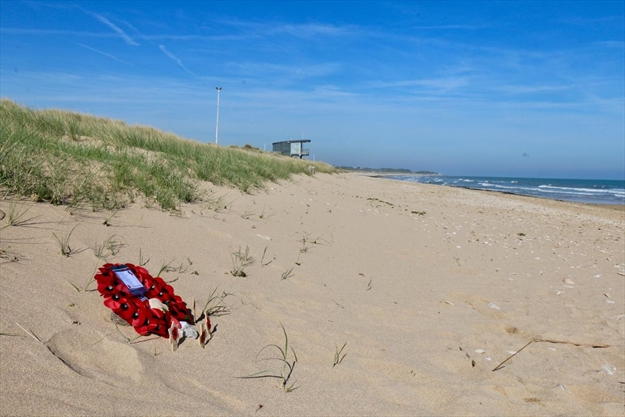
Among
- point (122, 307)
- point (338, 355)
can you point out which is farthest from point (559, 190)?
point (122, 307)

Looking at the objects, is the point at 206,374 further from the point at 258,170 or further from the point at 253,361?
the point at 258,170

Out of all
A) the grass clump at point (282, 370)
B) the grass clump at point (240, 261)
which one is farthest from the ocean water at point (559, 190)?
the grass clump at point (282, 370)

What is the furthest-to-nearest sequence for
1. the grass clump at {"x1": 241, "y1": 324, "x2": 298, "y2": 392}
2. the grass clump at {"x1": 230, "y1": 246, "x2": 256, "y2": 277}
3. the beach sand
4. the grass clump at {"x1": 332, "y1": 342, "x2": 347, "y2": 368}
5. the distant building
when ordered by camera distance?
the distant building, the grass clump at {"x1": 230, "y1": 246, "x2": 256, "y2": 277}, the grass clump at {"x1": 332, "y1": 342, "x2": 347, "y2": 368}, the grass clump at {"x1": 241, "y1": 324, "x2": 298, "y2": 392}, the beach sand

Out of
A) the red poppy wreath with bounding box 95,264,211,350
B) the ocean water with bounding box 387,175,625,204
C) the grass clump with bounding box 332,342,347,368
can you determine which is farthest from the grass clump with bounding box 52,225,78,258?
the ocean water with bounding box 387,175,625,204

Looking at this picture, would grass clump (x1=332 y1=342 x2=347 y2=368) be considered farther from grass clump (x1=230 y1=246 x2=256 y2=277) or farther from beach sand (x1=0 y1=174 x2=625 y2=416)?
grass clump (x1=230 y1=246 x2=256 y2=277)

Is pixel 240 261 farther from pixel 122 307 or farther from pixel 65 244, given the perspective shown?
pixel 122 307

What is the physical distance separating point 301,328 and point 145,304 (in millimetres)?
1009

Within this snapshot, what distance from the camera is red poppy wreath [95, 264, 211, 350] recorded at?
2.22 m

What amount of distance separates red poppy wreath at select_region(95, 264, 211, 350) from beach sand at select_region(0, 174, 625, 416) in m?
0.07

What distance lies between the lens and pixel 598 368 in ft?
9.87

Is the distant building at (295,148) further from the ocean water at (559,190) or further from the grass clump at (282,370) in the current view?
the grass clump at (282,370)

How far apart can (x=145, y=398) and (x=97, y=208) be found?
252 cm

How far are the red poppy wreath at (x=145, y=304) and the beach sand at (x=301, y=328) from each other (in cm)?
7

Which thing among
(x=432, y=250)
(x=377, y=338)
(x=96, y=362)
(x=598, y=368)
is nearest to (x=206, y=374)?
(x=96, y=362)
